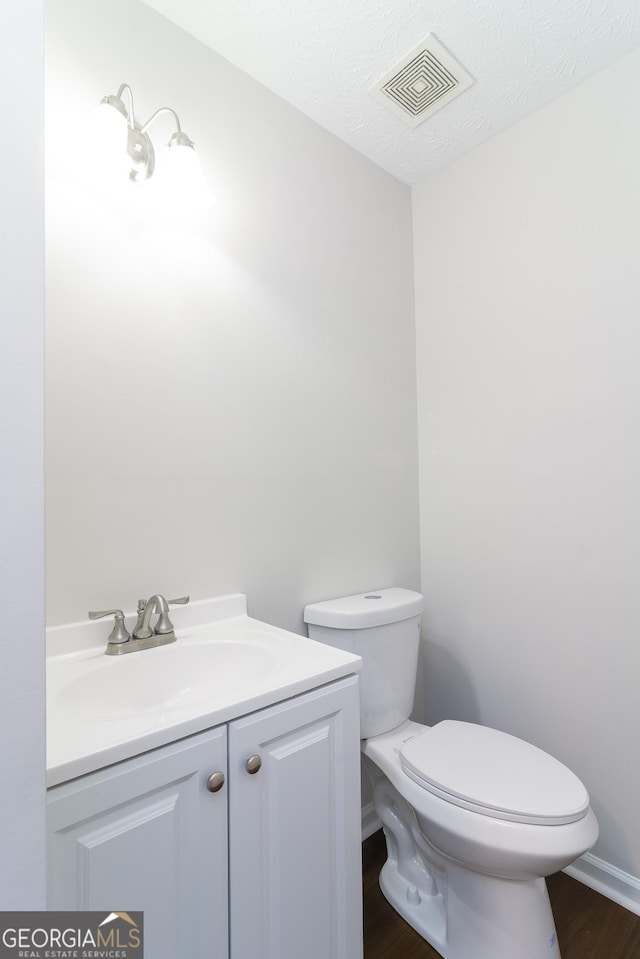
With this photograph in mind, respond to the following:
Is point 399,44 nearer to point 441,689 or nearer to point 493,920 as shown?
point 441,689

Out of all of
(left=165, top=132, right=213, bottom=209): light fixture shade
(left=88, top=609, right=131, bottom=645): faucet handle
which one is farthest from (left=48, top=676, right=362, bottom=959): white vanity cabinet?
(left=165, top=132, right=213, bottom=209): light fixture shade

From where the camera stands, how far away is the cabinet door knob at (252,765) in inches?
29.8

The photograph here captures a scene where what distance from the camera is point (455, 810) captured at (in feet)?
3.40

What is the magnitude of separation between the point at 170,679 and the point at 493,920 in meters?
0.95

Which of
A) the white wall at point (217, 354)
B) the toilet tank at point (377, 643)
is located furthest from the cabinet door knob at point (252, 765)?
the toilet tank at point (377, 643)

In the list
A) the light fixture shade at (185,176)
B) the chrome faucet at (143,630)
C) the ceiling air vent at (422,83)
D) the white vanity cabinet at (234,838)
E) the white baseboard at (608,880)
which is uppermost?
the ceiling air vent at (422,83)

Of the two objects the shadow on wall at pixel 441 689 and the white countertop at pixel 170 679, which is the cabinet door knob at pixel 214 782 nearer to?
the white countertop at pixel 170 679

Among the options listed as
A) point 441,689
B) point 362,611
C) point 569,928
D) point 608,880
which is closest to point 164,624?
point 362,611

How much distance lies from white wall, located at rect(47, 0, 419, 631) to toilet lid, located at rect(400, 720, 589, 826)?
530 mm

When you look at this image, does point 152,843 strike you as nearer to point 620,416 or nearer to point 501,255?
point 620,416

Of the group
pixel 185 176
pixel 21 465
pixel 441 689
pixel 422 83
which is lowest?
pixel 441 689

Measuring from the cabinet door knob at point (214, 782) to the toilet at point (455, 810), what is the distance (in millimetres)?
625

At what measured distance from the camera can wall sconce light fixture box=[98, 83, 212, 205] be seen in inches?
39.2

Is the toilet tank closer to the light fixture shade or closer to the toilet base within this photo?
the toilet base
